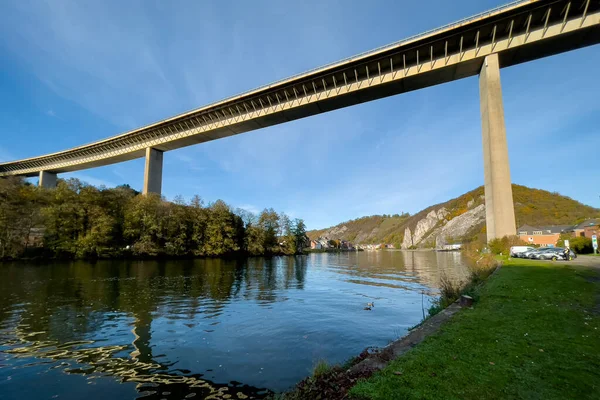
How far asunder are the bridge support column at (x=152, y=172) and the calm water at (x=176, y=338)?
47774 millimetres

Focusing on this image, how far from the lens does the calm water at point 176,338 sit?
299 inches

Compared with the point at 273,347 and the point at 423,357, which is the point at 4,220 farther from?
the point at 423,357

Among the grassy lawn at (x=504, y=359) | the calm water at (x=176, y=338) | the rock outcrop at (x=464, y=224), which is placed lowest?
the calm water at (x=176, y=338)

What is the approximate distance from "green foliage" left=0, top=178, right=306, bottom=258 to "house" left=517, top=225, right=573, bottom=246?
8857 centimetres

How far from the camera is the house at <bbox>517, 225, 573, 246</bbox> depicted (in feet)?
304

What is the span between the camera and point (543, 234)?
97.8m

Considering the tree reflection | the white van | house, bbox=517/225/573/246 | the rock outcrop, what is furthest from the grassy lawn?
the rock outcrop

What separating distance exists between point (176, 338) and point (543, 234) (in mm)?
121275

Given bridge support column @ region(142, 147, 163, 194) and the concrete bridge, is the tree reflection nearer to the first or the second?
the concrete bridge

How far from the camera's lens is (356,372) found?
6.06 metres

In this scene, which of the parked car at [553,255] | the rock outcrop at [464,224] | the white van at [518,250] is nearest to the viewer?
the parked car at [553,255]

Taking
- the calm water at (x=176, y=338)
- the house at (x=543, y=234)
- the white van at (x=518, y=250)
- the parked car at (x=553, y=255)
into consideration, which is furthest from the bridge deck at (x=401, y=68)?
the house at (x=543, y=234)

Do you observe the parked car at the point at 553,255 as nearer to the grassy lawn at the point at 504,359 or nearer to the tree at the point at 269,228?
the grassy lawn at the point at 504,359

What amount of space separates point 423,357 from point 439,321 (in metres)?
3.89
